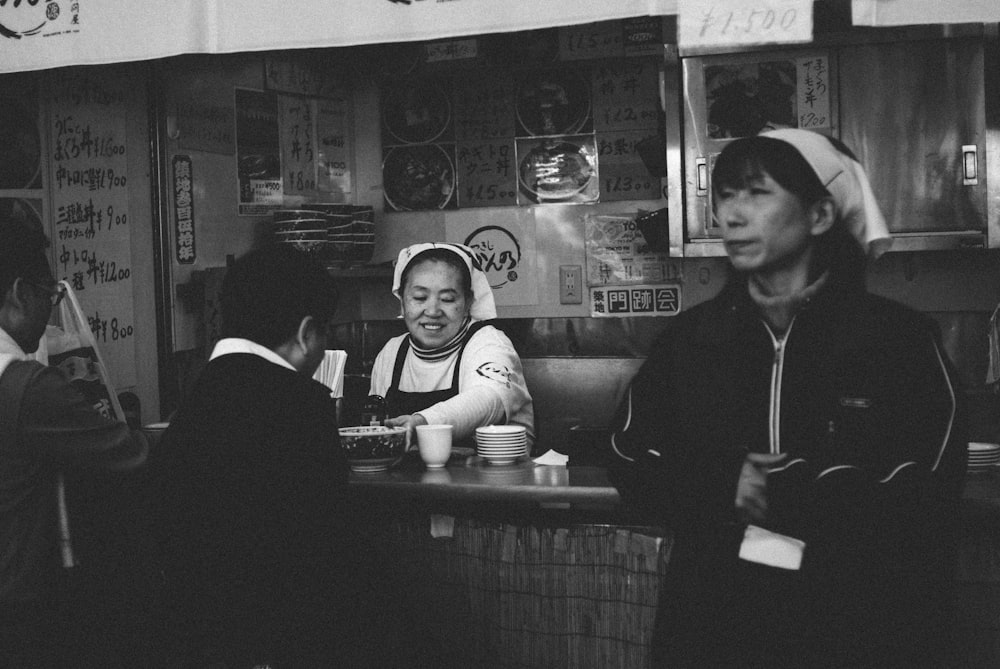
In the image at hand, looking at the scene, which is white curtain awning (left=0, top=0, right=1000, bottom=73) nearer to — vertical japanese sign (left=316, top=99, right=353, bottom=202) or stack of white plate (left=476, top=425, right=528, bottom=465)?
stack of white plate (left=476, top=425, right=528, bottom=465)

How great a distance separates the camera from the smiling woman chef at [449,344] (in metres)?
3.83

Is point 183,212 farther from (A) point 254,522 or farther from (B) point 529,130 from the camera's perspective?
(A) point 254,522

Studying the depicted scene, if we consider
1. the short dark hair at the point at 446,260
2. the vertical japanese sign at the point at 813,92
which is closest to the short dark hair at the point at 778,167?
the short dark hair at the point at 446,260

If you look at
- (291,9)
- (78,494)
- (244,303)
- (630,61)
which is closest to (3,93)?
(291,9)

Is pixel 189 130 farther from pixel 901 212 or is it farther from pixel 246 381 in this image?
pixel 901 212

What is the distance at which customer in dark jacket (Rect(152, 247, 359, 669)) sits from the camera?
2148 millimetres

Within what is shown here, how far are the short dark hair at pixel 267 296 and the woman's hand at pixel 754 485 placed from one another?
1.03 metres

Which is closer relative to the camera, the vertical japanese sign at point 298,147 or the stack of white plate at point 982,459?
the stack of white plate at point 982,459

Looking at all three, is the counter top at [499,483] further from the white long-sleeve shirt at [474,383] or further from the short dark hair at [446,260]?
the short dark hair at [446,260]

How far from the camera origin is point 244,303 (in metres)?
2.32

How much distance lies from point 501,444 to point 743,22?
139cm

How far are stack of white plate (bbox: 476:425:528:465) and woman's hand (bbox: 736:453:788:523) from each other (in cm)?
121

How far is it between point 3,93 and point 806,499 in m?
3.35

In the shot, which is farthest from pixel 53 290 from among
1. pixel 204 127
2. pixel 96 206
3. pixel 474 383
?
pixel 204 127
